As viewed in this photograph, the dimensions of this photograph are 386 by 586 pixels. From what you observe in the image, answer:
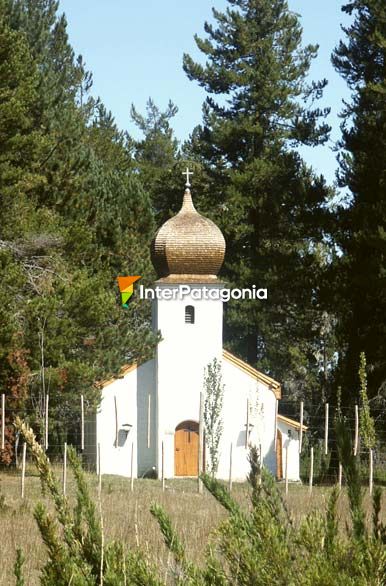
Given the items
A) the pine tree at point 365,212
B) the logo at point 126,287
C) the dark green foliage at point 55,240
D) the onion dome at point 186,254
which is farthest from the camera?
the logo at point 126,287

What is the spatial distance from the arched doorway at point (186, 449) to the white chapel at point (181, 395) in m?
0.03

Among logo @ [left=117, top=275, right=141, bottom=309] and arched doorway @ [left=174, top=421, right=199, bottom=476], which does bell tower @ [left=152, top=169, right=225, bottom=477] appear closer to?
arched doorway @ [left=174, top=421, right=199, bottom=476]

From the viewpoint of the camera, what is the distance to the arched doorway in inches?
1389

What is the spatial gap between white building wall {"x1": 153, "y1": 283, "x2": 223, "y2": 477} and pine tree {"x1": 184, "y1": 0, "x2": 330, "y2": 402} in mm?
6042

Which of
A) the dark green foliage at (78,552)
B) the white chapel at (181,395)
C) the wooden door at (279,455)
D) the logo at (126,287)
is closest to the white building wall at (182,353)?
the white chapel at (181,395)

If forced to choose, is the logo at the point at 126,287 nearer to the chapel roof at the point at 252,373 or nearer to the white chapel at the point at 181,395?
the white chapel at the point at 181,395

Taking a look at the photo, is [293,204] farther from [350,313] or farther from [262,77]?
[350,313]

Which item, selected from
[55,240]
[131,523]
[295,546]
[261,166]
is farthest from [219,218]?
[295,546]

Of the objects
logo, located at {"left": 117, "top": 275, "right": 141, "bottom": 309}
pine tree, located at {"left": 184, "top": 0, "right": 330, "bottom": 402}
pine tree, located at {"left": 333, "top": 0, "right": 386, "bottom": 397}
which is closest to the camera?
pine tree, located at {"left": 333, "top": 0, "right": 386, "bottom": 397}

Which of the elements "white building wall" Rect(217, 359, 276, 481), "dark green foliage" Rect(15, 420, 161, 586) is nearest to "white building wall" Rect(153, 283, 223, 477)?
"white building wall" Rect(217, 359, 276, 481)

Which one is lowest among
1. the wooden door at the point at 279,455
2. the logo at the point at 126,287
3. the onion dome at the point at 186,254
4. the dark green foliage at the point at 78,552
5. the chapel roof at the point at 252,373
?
the wooden door at the point at 279,455

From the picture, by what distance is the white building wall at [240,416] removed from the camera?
35.4 meters

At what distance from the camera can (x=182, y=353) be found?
36344 millimetres

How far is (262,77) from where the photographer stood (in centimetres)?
4553
